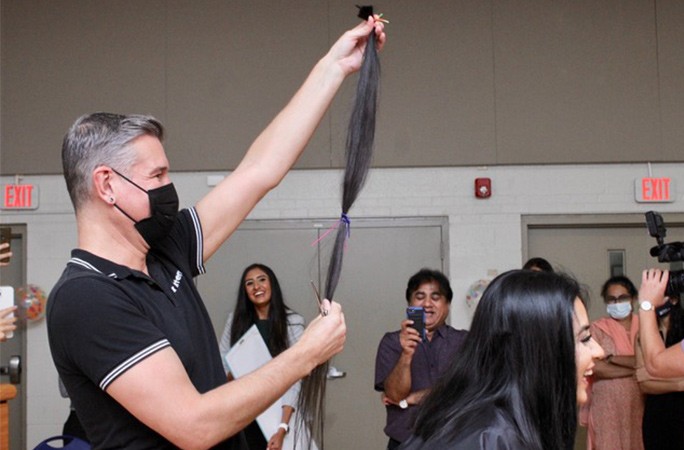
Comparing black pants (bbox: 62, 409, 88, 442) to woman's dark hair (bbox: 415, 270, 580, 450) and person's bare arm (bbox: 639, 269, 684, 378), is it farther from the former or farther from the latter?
woman's dark hair (bbox: 415, 270, 580, 450)

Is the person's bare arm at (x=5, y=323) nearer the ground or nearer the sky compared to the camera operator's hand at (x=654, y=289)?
nearer the ground

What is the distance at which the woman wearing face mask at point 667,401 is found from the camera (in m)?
4.15

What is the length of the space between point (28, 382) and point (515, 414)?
5.01 metres

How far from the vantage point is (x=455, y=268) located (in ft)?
18.7

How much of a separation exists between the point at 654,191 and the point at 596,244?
54 centimetres

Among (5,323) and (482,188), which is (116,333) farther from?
(482,188)

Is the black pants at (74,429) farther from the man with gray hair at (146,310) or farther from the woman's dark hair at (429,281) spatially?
the man with gray hair at (146,310)

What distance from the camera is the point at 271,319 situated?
15.4ft

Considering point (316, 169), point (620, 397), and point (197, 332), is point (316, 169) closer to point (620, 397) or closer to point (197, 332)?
point (620, 397)

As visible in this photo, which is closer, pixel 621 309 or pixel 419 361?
pixel 419 361

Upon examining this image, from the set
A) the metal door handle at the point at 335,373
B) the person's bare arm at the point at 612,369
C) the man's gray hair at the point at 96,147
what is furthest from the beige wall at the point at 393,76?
the man's gray hair at the point at 96,147

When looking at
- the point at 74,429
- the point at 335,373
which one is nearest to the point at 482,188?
the point at 335,373

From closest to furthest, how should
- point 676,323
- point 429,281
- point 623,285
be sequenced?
point 676,323 → point 429,281 → point 623,285

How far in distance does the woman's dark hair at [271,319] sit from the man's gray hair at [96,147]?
3098mm
